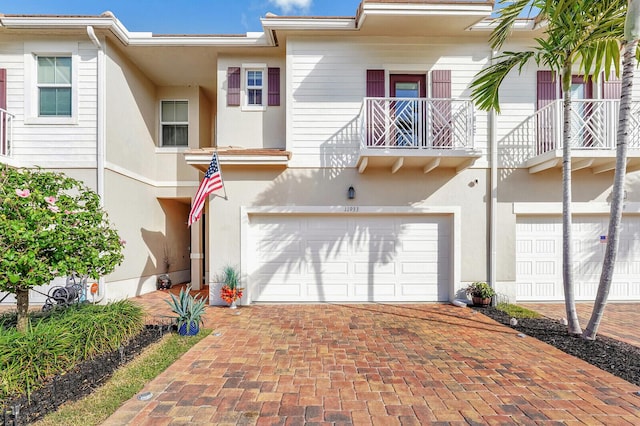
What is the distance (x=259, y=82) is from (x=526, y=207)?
7.29 m

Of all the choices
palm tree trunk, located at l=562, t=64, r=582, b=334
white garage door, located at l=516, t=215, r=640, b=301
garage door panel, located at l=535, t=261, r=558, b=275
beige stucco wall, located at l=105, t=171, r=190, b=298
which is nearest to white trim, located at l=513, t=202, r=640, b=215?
white garage door, located at l=516, t=215, r=640, b=301

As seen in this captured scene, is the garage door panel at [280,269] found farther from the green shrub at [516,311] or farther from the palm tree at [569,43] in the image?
the palm tree at [569,43]

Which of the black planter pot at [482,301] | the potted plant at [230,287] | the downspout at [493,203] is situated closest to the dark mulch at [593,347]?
the black planter pot at [482,301]

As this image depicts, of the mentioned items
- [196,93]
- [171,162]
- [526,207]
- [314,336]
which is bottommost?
[314,336]

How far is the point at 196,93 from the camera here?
927cm

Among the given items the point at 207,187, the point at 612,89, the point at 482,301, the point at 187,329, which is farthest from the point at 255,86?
the point at 612,89

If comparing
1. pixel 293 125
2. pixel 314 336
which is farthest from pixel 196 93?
pixel 314 336

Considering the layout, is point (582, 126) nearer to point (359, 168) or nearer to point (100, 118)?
point (359, 168)

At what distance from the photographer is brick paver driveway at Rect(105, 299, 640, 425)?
9.62ft

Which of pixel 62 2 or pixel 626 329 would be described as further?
pixel 62 2

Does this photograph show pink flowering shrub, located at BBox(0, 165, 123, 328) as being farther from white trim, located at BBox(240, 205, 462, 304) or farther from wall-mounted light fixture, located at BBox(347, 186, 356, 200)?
wall-mounted light fixture, located at BBox(347, 186, 356, 200)

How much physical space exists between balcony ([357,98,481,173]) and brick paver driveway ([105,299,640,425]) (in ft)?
11.4

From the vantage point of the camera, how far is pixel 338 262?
24.4ft

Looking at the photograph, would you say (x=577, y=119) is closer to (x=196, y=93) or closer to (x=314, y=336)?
(x=314, y=336)
